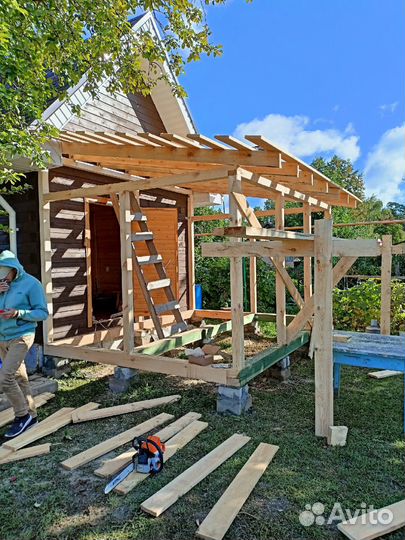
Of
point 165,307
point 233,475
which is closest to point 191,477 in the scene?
point 233,475

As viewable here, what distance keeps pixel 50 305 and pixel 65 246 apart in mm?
916

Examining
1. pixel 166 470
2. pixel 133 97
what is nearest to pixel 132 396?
pixel 166 470

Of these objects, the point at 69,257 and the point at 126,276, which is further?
the point at 69,257

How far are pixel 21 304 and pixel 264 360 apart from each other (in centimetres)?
254

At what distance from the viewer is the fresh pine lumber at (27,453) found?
2.98 m

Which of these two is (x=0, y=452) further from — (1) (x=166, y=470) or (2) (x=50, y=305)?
(2) (x=50, y=305)

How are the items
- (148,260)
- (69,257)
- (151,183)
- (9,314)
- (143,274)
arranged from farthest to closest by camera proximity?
Answer: 1. (69,257)
2. (143,274)
3. (148,260)
4. (151,183)
5. (9,314)

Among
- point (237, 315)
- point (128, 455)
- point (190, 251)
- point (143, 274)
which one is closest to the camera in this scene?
point (128, 455)

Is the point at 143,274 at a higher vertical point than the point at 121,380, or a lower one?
higher

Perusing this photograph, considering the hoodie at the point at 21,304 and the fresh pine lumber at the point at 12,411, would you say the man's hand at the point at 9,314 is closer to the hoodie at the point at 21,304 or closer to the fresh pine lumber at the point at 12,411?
the hoodie at the point at 21,304

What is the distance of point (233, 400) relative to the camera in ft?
12.3

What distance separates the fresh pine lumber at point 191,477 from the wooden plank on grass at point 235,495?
0.20 metres

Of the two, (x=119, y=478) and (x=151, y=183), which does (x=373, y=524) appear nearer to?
(x=119, y=478)

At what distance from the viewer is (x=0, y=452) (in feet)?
10.0
